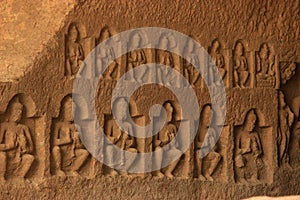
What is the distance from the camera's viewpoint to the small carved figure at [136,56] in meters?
7.40

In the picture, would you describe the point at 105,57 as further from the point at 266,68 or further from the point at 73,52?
the point at 266,68

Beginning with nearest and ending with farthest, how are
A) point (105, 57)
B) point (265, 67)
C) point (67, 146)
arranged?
point (67, 146)
point (105, 57)
point (265, 67)

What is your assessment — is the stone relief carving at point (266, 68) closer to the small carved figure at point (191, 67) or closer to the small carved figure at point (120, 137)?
the small carved figure at point (191, 67)

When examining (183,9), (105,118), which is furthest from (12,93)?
(183,9)

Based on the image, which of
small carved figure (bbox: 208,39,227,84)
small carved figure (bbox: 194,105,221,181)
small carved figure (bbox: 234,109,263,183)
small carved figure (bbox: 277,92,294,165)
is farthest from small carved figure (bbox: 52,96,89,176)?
small carved figure (bbox: 277,92,294,165)

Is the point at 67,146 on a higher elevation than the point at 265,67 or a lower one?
lower

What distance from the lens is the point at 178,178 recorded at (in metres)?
7.63

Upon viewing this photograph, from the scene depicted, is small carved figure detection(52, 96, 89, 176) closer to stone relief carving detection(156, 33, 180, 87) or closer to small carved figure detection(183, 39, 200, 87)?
stone relief carving detection(156, 33, 180, 87)

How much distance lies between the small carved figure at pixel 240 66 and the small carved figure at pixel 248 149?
1.22 feet

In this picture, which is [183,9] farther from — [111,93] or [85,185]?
[85,185]

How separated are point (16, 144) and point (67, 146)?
55 cm

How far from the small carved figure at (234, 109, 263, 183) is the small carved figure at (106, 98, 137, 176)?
1475mm

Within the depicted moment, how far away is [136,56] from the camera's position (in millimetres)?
7441

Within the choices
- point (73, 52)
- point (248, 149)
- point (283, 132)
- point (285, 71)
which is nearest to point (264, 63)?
point (285, 71)
